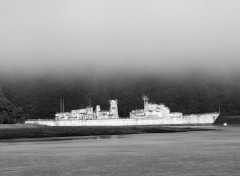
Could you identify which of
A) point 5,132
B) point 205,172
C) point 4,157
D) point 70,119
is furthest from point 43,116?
point 205,172

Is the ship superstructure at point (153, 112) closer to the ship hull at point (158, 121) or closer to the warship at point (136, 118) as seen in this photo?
the warship at point (136, 118)

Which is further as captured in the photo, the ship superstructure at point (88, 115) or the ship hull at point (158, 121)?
the ship superstructure at point (88, 115)

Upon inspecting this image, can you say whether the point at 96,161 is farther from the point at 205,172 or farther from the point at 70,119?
the point at 70,119

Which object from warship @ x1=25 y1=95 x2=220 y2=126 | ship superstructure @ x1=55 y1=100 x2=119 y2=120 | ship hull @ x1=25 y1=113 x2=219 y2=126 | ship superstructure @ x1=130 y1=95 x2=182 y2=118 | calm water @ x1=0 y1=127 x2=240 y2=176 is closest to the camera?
calm water @ x1=0 y1=127 x2=240 y2=176

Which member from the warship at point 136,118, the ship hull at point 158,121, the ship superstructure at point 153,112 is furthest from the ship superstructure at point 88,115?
the ship superstructure at point 153,112

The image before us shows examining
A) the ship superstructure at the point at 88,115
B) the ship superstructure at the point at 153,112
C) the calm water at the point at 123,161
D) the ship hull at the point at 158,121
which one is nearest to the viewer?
the calm water at the point at 123,161

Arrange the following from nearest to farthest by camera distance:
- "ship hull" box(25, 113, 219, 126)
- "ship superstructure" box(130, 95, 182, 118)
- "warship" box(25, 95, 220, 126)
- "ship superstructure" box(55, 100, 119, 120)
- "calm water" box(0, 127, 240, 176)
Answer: "calm water" box(0, 127, 240, 176)
"ship hull" box(25, 113, 219, 126)
"warship" box(25, 95, 220, 126)
"ship superstructure" box(55, 100, 119, 120)
"ship superstructure" box(130, 95, 182, 118)

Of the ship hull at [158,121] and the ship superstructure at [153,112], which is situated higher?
the ship superstructure at [153,112]

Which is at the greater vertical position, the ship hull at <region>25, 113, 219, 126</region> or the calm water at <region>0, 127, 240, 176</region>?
the ship hull at <region>25, 113, 219, 126</region>

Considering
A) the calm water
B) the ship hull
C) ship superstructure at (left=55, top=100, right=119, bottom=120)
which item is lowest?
the calm water

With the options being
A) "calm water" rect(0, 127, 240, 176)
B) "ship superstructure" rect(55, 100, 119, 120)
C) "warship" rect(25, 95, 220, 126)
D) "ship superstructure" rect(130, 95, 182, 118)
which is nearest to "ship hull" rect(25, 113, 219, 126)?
"warship" rect(25, 95, 220, 126)

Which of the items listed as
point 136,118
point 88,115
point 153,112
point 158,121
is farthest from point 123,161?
point 153,112

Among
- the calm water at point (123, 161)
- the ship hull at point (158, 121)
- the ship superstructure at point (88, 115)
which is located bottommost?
the calm water at point (123, 161)

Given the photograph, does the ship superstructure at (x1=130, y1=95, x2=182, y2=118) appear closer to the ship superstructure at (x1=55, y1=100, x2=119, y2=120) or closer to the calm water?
the ship superstructure at (x1=55, y1=100, x2=119, y2=120)
